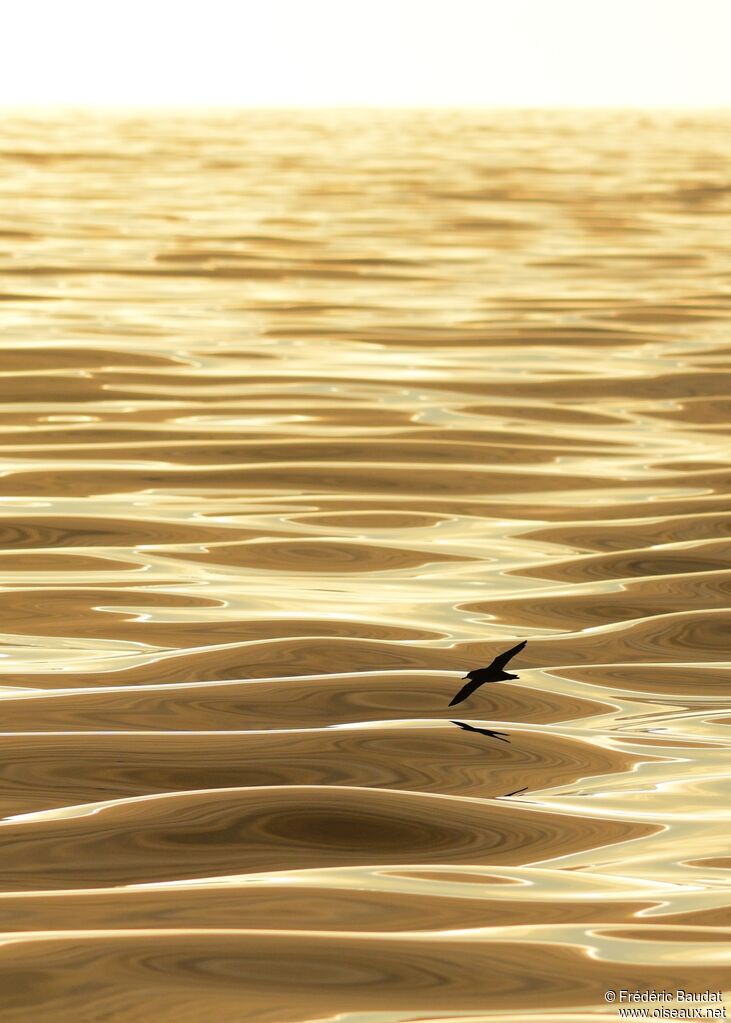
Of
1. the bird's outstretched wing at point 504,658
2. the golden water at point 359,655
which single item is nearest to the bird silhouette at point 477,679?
the golden water at point 359,655

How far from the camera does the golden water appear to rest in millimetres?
1987

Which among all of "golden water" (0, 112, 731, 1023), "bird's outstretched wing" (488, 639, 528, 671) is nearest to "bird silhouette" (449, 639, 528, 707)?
"golden water" (0, 112, 731, 1023)

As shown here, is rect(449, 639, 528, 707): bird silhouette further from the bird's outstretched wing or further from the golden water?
the bird's outstretched wing

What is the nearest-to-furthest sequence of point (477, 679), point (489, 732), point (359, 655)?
point (489, 732) < point (477, 679) < point (359, 655)

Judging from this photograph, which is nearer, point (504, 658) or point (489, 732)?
point (504, 658)

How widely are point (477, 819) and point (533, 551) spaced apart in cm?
179

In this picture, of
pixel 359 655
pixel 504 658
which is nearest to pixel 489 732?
pixel 504 658

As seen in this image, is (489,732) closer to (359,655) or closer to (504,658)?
(504,658)

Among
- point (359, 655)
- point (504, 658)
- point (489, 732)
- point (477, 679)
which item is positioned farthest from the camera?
point (359, 655)

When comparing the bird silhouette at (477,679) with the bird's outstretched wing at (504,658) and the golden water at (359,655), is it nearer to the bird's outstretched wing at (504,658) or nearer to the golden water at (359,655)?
the golden water at (359,655)

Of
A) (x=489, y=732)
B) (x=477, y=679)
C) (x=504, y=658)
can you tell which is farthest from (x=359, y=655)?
(x=504, y=658)

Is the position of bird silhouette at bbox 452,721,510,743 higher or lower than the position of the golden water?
lower

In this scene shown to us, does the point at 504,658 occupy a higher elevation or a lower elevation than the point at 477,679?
higher

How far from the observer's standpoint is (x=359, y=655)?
3.28 m
